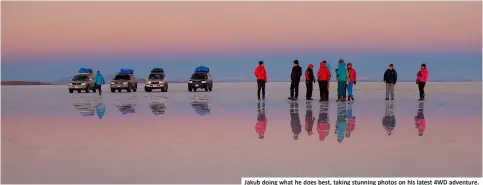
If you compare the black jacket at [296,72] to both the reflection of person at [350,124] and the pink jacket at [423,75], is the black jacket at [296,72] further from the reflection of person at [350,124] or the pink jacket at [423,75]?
the reflection of person at [350,124]

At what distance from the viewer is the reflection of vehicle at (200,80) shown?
4503 centimetres

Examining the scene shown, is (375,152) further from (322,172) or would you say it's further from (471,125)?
(471,125)

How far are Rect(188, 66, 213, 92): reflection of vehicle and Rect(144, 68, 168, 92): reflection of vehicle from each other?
1.92 metres

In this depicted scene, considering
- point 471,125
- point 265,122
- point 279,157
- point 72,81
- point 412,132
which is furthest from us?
point 72,81

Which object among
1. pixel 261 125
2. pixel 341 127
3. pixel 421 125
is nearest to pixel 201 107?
pixel 261 125

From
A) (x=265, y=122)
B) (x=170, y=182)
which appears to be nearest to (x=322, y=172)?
(x=170, y=182)

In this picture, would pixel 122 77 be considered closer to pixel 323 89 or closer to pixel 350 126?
pixel 323 89

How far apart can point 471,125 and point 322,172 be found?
7315 mm

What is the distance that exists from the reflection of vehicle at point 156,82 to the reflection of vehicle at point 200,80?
1.92 metres

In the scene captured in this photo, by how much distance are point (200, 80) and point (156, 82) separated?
3252 mm

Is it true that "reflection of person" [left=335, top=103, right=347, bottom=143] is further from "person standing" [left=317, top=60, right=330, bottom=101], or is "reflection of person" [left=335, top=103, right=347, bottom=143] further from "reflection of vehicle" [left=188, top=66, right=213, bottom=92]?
"reflection of vehicle" [left=188, top=66, right=213, bottom=92]

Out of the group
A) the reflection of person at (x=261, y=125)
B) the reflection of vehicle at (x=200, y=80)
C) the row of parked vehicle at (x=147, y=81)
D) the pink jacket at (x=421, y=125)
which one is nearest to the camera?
the reflection of person at (x=261, y=125)

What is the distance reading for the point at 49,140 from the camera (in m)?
10.7

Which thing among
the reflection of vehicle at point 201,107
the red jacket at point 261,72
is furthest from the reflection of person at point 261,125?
the red jacket at point 261,72
